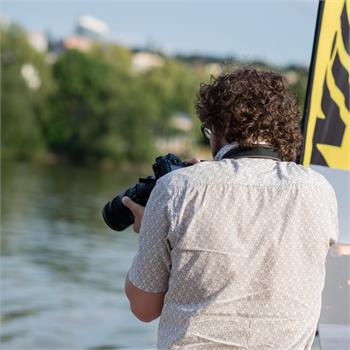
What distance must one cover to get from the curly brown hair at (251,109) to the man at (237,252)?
0.06 m

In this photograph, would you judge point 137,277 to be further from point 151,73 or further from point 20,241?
point 151,73

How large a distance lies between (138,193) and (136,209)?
36 millimetres

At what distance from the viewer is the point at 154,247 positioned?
1696 millimetres

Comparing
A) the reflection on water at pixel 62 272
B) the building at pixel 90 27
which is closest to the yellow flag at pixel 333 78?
the reflection on water at pixel 62 272

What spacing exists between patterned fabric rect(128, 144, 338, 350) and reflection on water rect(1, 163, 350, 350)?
0.82 m

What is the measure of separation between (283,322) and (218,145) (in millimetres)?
384

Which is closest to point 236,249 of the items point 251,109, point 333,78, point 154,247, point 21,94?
point 154,247

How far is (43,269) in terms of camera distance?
20.3 meters

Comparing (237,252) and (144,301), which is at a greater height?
(237,252)

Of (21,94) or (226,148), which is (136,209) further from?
(21,94)

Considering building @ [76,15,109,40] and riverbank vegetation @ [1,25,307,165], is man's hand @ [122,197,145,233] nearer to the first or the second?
riverbank vegetation @ [1,25,307,165]

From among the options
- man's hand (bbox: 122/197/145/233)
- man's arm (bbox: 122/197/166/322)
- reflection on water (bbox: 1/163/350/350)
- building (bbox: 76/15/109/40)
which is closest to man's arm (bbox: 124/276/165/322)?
man's arm (bbox: 122/197/166/322)

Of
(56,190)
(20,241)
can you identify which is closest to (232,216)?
(20,241)

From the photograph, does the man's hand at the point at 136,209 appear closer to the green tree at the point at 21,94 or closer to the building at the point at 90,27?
the green tree at the point at 21,94
